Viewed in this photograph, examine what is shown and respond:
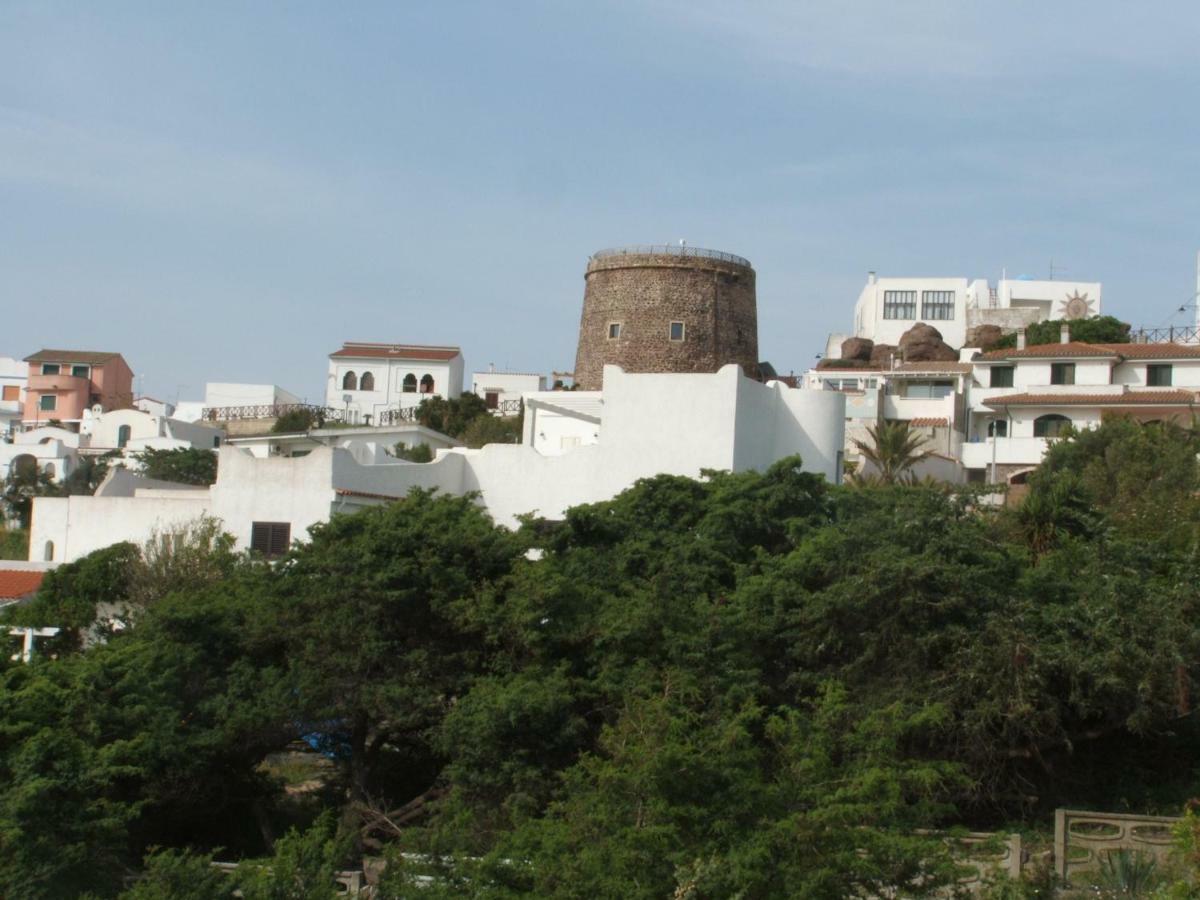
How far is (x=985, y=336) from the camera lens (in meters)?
57.4

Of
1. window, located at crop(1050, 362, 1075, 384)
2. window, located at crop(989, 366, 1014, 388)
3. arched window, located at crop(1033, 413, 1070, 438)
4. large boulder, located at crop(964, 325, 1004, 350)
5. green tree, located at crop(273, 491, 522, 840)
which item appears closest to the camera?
green tree, located at crop(273, 491, 522, 840)

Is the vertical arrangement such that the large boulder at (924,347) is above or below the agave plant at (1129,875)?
above

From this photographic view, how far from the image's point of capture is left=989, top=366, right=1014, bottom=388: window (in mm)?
46062

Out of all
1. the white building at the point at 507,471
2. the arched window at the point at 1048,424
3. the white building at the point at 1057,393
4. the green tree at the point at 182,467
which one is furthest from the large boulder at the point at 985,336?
the green tree at the point at 182,467

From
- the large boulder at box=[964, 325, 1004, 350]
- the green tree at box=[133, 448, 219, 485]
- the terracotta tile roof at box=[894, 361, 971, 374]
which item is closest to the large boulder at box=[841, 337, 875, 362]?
the large boulder at box=[964, 325, 1004, 350]

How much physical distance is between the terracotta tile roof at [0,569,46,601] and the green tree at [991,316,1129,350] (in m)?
34.9

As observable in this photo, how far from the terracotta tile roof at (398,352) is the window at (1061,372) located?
28.0 meters

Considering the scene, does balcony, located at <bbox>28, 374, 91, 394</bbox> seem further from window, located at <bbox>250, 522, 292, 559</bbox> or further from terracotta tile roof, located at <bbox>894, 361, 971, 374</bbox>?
window, located at <bbox>250, 522, 292, 559</bbox>

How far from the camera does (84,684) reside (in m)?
17.1

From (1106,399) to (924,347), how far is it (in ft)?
45.9

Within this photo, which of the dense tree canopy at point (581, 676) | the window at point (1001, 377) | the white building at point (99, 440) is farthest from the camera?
the white building at point (99, 440)

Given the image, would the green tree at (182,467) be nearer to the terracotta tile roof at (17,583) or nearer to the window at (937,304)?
the terracotta tile roof at (17,583)

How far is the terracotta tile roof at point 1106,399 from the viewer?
138 feet

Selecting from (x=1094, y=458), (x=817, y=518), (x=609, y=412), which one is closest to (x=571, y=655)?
(x=817, y=518)
